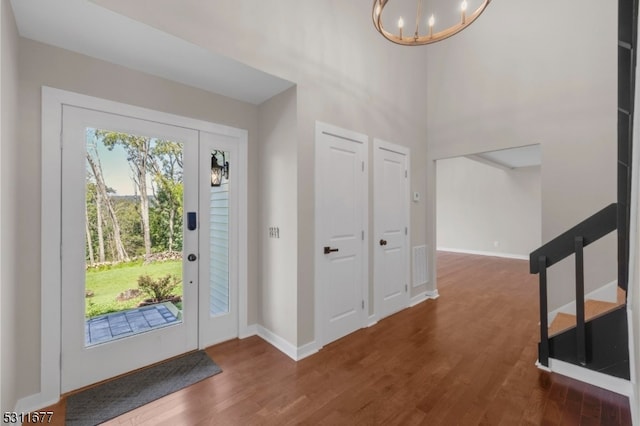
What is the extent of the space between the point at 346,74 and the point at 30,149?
290cm

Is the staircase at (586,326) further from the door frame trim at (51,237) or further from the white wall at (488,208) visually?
the white wall at (488,208)

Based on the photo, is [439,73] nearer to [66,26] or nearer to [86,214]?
[66,26]

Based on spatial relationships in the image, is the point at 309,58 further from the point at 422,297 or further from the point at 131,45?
the point at 422,297

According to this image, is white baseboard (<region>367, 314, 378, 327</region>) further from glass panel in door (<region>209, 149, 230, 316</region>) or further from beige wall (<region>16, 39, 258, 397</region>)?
beige wall (<region>16, 39, 258, 397</region>)

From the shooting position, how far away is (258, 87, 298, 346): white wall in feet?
8.98

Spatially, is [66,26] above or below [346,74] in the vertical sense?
below

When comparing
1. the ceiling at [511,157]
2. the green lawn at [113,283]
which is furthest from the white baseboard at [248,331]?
the ceiling at [511,157]

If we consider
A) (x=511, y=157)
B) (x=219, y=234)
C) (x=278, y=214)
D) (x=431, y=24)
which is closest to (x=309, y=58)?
(x=431, y=24)

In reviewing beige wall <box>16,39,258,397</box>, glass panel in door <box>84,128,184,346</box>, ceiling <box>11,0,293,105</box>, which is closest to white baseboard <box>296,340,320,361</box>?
glass panel in door <box>84,128,184,346</box>

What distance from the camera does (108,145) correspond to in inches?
93.1

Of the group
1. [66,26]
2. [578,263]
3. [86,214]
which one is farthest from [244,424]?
[66,26]

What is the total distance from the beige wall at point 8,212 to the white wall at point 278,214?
1899mm

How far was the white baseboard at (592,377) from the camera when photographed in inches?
82.1

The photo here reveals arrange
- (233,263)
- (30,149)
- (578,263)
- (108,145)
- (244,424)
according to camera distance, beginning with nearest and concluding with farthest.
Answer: (244,424) < (30,149) < (578,263) < (108,145) < (233,263)
